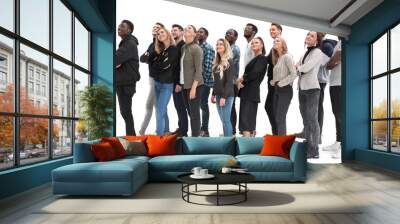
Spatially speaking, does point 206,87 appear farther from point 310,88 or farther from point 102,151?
point 102,151

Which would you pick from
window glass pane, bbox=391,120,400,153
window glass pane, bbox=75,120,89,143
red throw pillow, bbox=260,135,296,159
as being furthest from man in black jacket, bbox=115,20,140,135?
window glass pane, bbox=391,120,400,153

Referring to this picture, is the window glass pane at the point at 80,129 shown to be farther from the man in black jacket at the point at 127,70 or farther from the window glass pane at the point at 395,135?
the window glass pane at the point at 395,135

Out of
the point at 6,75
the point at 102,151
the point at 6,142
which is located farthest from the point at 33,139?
the point at 6,75

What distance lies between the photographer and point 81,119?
7.90 m

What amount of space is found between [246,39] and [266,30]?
1.81 ft

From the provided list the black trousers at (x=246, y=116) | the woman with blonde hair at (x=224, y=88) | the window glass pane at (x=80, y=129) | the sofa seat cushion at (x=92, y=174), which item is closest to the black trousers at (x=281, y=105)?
the black trousers at (x=246, y=116)

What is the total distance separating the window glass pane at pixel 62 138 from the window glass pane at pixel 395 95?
265 inches

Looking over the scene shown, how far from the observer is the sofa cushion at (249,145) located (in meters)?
6.94

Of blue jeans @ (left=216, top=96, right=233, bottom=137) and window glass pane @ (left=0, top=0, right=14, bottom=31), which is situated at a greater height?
window glass pane @ (left=0, top=0, right=14, bottom=31)

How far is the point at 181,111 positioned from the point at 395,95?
15.3 ft

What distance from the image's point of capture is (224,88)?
8.95 metres

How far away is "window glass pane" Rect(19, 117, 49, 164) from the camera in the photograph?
219 inches

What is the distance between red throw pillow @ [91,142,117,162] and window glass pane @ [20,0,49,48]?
6.31ft

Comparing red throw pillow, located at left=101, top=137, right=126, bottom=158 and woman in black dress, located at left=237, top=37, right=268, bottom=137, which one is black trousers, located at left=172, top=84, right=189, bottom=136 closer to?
woman in black dress, located at left=237, top=37, right=268, bottom=137
